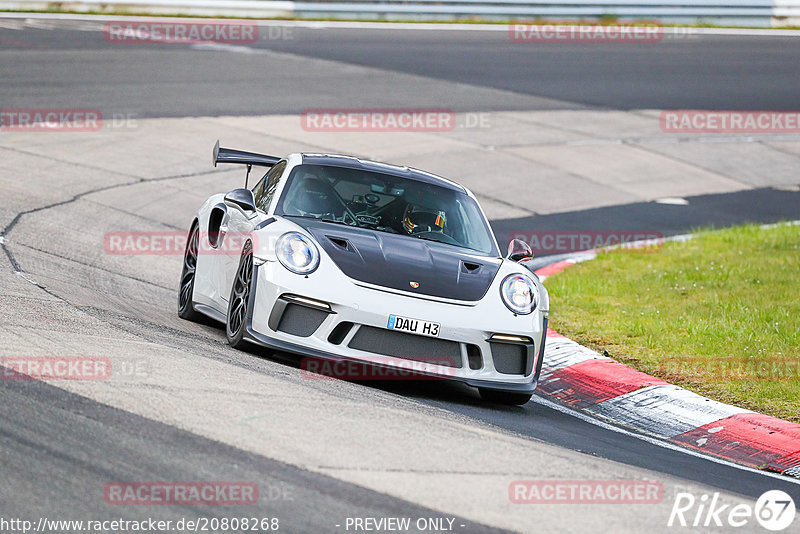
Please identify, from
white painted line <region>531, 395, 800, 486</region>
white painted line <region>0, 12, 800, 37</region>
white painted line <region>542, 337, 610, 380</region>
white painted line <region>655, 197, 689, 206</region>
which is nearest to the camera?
white painted line <region>531, 395, 800, 486</region>

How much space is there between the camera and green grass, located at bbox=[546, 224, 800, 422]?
8.02 meters

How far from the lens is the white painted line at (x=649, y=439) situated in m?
6.34

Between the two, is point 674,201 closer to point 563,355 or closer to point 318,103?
point 318,103

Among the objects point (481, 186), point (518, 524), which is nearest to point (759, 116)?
point (481, 186)

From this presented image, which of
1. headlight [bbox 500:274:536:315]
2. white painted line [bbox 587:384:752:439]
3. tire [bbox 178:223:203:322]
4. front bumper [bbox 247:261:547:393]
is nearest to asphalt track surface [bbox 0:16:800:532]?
front bumper [bbox 247:261:547:393]

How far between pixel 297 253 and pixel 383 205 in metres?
1.18

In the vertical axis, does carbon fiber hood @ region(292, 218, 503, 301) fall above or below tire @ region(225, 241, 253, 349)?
above

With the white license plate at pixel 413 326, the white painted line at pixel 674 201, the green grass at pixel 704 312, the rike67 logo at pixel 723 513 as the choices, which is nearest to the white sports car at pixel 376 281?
the white license plate at pixel 413 326

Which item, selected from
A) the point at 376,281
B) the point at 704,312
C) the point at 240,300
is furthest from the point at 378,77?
the point at 376,281

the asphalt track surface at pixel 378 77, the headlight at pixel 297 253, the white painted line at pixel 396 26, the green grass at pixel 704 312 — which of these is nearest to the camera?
the headlight at pixel 297 253

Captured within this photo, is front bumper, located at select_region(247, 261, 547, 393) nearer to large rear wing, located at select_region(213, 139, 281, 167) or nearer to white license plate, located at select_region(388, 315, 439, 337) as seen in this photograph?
white license plate, located at select_region(388, 315, 439, 337)

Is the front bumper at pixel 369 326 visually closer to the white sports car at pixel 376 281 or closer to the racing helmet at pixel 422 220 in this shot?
the white sports car at pixel 376 281

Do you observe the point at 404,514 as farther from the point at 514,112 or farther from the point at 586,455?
the point at 514,112

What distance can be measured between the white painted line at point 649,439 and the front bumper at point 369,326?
614mm
